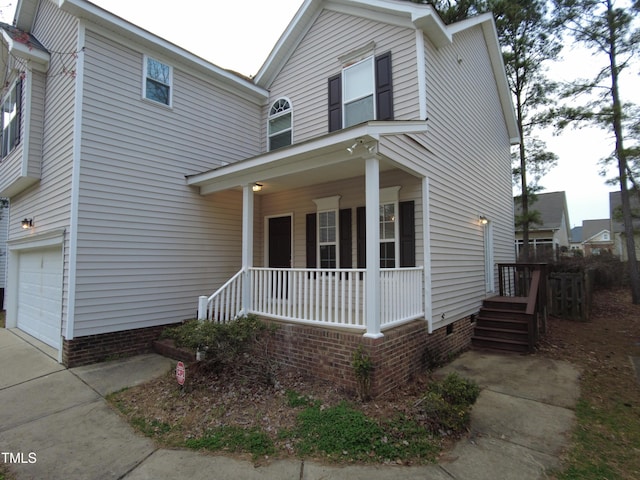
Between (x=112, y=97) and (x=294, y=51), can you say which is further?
(x=294, y=51)

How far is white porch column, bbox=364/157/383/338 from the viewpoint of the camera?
4.66m

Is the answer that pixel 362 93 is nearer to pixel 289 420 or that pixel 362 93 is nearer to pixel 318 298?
pixel 318 298

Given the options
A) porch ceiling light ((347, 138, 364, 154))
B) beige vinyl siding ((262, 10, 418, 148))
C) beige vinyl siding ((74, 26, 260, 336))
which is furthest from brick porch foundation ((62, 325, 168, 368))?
beige vinyl siding ((262, 10, 418, 148))

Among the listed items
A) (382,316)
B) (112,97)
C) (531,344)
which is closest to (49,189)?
(112,97)

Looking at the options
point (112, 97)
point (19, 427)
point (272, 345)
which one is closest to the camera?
point (19, 427)

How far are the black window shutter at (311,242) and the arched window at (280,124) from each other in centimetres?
226

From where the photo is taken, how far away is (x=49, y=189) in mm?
6980

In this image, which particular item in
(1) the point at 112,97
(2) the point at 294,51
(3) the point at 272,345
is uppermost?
(2) the point at 294,51

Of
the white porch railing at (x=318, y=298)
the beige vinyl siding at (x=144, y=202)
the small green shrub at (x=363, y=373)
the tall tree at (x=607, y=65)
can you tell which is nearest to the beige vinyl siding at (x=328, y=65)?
the beige vinyl siding at (x=144, y=202)

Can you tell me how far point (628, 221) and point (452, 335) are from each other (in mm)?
10139

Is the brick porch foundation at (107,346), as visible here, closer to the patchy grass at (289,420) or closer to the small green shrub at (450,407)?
the patchy grass at (289,420)

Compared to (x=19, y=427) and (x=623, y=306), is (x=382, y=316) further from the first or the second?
(x=623, y=306)

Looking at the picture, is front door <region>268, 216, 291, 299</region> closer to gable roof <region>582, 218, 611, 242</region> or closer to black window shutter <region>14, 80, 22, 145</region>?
black window shutter <region>14, 80, 22, 145</region>

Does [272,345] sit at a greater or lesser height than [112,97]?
A: lesser
